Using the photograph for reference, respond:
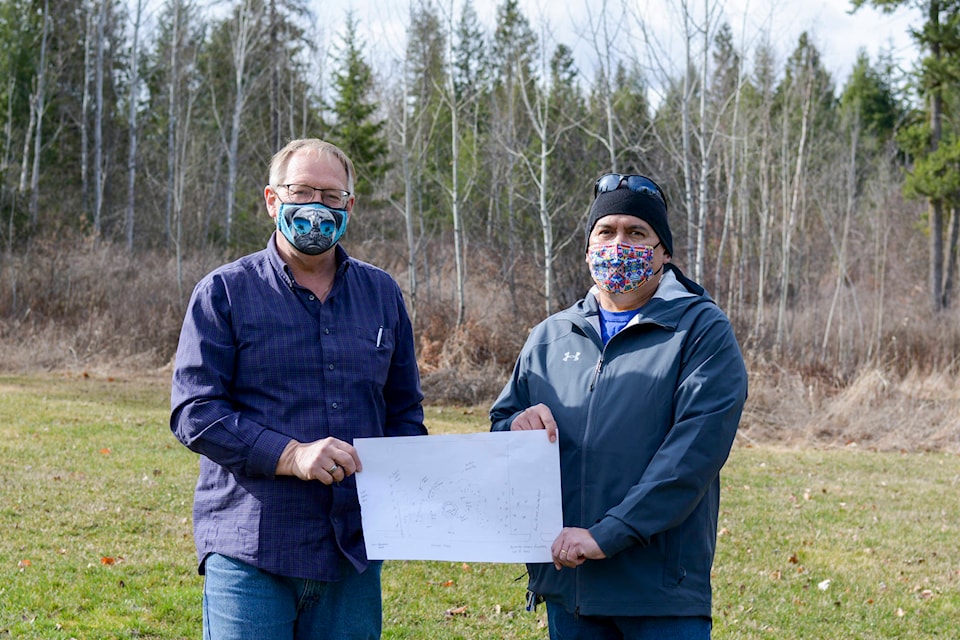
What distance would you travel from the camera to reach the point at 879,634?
6219mm

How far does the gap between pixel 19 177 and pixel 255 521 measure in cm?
3395

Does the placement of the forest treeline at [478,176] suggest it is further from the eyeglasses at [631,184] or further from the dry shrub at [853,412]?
the eyeglasses at [631,184]

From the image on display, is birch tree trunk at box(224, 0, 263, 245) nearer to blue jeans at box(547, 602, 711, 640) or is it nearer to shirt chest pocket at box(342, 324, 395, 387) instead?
shirt chest pocket at box(342, 324, 395, 387)

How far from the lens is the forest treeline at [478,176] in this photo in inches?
742

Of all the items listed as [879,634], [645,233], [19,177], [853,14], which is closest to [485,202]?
[853,14]

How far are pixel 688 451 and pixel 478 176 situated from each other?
86.3ft

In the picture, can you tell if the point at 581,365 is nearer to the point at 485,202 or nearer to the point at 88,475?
the point at 88,475

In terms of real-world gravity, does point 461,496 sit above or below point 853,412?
above

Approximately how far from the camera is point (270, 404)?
2799mm

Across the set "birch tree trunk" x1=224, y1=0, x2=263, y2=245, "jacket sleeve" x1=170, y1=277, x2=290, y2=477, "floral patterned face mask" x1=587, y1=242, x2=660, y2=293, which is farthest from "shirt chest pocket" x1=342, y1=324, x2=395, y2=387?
"birch tree trunk" x1=224, y1=0, x2=263, y2=245

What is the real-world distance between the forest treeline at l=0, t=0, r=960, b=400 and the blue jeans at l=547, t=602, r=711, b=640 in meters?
12.2

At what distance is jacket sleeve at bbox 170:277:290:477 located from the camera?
8.69 feet

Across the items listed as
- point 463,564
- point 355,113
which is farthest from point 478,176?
point 463,564

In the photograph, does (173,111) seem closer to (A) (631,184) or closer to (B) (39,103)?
(B) (39,103)
